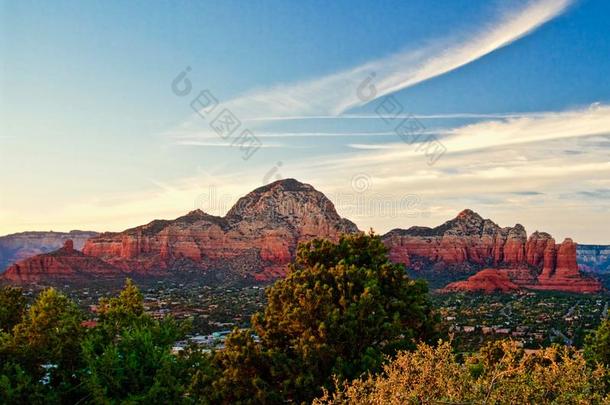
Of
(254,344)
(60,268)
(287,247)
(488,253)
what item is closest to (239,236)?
(287,247)

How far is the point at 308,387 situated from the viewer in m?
17.1

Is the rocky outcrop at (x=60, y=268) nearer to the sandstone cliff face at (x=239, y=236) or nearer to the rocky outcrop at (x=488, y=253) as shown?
the sandstone cliff face at (x=239, y=236)

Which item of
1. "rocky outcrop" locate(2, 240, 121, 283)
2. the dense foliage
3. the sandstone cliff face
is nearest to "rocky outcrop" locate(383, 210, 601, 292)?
the sandstone cliff face

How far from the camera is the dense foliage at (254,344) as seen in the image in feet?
44.4

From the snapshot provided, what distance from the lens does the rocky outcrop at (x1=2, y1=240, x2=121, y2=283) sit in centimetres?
10412

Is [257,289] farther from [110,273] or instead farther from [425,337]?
[425,337]

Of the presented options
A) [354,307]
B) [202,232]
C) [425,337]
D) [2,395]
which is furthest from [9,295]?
[202,232]

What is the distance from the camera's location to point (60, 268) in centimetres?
11069

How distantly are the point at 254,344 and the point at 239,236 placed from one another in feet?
414

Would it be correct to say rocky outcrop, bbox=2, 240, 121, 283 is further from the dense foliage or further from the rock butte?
A: the dense foliage

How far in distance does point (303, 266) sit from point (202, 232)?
125795mm

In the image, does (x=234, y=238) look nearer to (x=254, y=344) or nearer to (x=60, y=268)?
(x=60, y=268)

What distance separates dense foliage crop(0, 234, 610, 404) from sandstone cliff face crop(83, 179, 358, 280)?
102836 millimetres

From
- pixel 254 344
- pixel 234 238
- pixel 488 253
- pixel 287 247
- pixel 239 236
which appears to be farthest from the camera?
pixel 488 253
